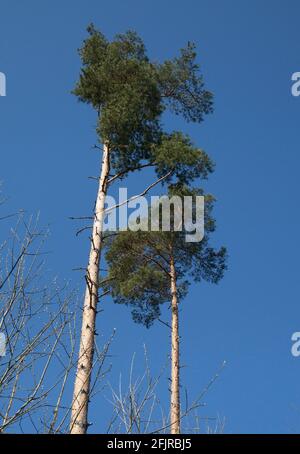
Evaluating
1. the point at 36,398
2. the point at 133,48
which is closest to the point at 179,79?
the point at 133,48

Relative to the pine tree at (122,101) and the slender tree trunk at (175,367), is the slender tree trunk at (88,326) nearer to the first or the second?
the pine tree at (122,101)

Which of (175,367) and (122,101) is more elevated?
(122,101)

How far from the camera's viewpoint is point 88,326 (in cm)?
717

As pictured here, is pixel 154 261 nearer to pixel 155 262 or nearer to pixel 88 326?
pixel 155 262

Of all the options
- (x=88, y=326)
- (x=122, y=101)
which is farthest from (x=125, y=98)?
(x=88, y=326)

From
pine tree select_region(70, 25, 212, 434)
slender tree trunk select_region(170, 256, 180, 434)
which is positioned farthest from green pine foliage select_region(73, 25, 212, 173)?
slender tree trunk select_region(170, 256, 180, 434)

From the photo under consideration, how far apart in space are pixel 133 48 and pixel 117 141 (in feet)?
7.67

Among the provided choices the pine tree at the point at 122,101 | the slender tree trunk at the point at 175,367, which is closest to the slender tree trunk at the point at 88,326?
the pine tree at the point at 122,101

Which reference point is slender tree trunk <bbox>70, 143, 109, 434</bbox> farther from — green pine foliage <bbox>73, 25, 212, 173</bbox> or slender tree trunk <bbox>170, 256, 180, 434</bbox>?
slender tree trunk <bbox>170, 256, 180, 434</bbox>

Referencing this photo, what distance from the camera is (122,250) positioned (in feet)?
45.7

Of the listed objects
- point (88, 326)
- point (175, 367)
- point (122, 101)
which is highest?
point (122, 101)

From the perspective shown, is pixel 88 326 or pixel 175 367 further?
pixel 175 367
